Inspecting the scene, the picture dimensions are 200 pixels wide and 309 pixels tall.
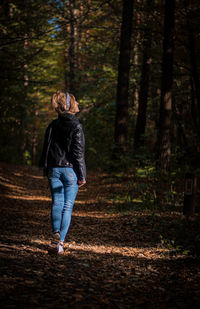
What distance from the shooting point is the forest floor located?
3471 millimetres

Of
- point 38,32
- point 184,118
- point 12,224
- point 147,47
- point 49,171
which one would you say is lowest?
point 12,224

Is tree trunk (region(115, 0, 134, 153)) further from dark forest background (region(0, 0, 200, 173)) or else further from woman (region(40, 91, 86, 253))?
woman (region(40, 91, 86, 253))

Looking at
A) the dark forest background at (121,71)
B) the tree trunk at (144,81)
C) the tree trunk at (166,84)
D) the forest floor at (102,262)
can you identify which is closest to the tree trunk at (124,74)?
the dark forest background at (121,71)

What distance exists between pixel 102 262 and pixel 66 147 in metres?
1.67

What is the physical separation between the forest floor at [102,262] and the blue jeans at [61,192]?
488mm

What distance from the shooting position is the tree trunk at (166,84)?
10234 millimetres

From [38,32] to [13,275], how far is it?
761 centimetres

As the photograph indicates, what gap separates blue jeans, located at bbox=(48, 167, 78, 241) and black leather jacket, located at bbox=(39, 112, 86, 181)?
0.30 ft

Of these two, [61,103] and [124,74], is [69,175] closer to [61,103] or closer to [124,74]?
[61,103]

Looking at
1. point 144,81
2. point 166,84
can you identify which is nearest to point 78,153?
point 166,84

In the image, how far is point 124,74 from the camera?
43.0 ft

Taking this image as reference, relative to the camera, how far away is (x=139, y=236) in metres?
6.54

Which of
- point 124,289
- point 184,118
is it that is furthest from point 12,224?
point 184,118

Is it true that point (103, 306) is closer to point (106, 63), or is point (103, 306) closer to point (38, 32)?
point (38, 32)
